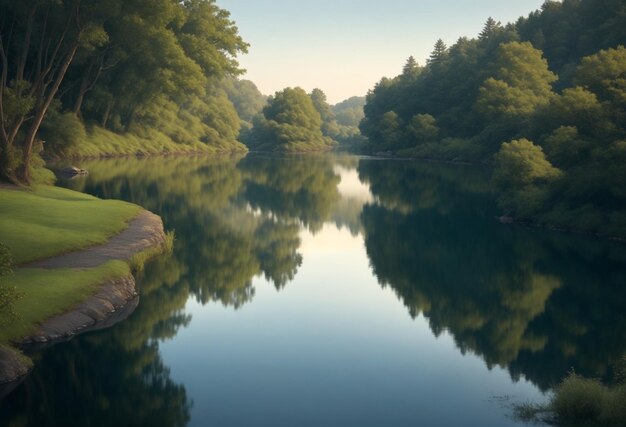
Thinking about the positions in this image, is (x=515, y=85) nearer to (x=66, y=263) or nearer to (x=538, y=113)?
(x=538, y=113)

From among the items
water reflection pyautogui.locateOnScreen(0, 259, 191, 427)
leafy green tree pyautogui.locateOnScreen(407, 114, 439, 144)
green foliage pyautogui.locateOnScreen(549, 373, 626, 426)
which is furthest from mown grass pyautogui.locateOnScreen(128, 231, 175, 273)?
leafy green tree pyautogui.locateOnScreen(407, 114, 439, 144)

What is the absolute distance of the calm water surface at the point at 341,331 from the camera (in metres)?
18.1

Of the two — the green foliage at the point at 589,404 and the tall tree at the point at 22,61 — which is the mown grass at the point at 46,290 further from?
the tall tree at the point at 22,61

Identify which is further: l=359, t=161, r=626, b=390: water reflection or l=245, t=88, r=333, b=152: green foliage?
l=245, t=88, r=333, b=152: green foliage

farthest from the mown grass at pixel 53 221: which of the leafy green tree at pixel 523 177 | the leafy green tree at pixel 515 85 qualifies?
the leafy green tree at pixel 515 85

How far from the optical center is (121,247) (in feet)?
107

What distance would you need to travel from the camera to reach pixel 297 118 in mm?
192125

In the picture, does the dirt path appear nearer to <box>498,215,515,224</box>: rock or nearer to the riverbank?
the riverbank

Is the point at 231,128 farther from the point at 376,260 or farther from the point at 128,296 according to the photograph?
the point at 128,296

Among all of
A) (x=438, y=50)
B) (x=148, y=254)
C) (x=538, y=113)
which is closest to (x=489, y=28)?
(x=438, y=50)

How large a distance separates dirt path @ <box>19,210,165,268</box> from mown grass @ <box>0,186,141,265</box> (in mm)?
457

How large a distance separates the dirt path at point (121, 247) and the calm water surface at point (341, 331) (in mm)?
1910

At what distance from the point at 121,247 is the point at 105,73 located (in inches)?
2909

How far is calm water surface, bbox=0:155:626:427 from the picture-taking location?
59.3 feet
